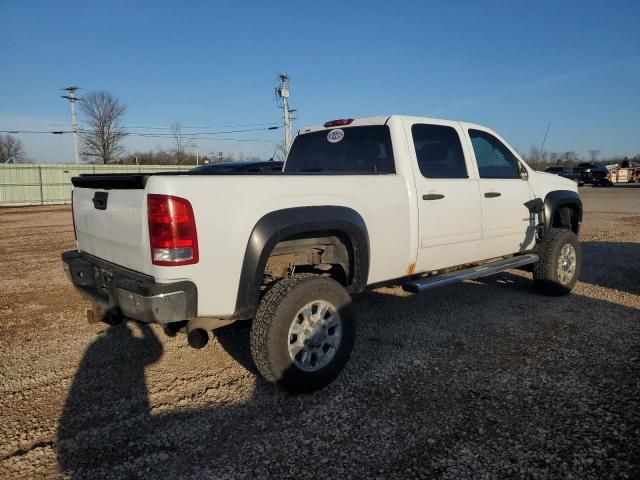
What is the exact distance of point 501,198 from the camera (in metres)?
4.88

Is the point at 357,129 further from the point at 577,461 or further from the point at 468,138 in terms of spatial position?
the point at 577,461

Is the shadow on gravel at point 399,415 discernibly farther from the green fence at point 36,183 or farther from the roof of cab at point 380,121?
the green fence at point 36,183

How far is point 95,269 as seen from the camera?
3432 millimetres

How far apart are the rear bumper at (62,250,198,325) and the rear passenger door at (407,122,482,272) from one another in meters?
2.13

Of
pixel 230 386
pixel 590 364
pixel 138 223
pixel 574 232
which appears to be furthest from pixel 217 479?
pixel 574 232

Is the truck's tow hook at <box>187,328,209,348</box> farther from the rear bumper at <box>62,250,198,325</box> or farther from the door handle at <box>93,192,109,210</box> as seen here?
the door handle at <box>93,192,109,210</box>

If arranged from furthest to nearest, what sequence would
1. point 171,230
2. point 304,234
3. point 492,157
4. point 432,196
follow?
point 492,157
point 432,196
point 304,234
point 171,230

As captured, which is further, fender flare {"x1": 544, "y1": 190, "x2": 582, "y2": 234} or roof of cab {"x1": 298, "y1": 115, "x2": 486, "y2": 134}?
fender flare {"x1": 544, "y1": 190, "x2": 582, "y2": 234}

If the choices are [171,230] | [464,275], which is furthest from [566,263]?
[171,230]

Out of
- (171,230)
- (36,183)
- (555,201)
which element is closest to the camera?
(171,230)

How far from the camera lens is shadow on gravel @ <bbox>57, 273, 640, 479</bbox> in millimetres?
2488

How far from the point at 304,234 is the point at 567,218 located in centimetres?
421

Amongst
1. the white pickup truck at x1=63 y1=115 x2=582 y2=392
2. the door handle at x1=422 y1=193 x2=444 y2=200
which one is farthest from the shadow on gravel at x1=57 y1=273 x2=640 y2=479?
the door handle at x1=422 y1=193 x2=444 y2=200

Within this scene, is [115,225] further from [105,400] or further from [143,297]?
[105,400]
